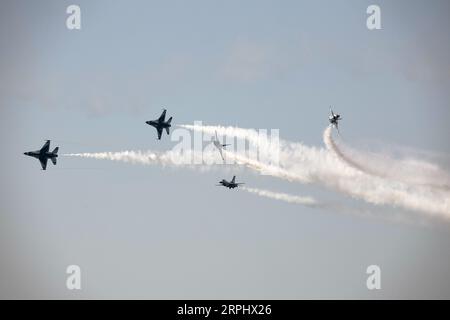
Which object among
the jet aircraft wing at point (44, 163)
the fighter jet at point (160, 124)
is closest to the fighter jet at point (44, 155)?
the jet aircraft wing at point (44, 163)

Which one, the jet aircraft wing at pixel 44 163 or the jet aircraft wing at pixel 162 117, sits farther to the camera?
the jet aircraft wing at pixel 44 163

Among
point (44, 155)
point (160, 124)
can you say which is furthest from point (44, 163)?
point (160, 124)

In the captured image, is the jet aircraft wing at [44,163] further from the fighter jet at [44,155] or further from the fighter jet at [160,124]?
the fighter jet at [160,124]

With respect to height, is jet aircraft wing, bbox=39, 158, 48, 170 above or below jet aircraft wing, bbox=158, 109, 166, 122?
below

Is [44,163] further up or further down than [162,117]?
further down

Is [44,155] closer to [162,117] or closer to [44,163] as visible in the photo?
[44,163]

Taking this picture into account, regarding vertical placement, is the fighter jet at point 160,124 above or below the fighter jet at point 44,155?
above

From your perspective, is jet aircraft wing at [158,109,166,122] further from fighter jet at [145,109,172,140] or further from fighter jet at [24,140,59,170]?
fighter jet at [24,140,59,170]

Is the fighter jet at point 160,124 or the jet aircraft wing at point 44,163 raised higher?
the fighter jet at point 160,124

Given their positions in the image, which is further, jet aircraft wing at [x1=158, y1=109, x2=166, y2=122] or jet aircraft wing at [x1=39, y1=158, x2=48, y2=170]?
jet aircraft wing at [x1=39, y1=158, x2=48, y2=170]

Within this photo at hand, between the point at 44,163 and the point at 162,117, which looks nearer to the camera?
the point at 162,117

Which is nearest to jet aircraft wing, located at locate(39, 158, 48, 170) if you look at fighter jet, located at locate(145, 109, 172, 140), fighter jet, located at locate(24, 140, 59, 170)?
fighter jet, located at locate(24, 140, 59, 170)

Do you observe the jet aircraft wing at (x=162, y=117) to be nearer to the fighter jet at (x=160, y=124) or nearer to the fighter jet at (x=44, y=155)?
the fighter jet at (x=160, y=124)
